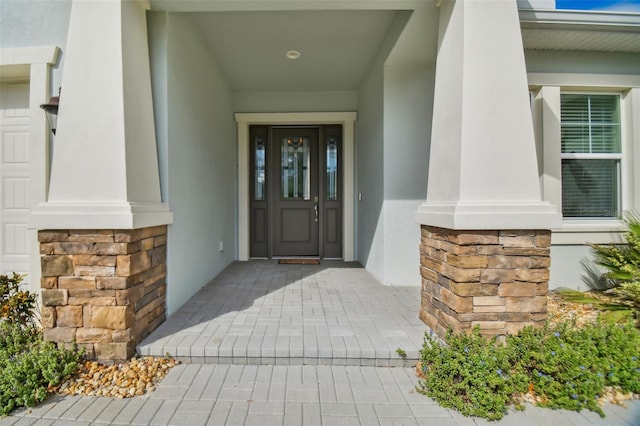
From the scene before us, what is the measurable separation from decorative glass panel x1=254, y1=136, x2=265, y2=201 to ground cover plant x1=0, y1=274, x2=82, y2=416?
3.48 metres

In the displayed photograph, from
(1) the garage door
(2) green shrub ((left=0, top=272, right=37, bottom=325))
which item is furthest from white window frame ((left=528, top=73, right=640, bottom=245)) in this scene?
(1) the garage door

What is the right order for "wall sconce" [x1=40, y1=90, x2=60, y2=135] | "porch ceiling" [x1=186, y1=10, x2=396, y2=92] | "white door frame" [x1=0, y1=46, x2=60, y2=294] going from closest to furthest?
"wall sconce" [x1=40, y1=90, x2=60, y2=135] < "white door frame" [x1=0, y1=46, x2=60, y2=294] < "porch ceiling" [x1=186, y1=10, x2=396, y2=92]

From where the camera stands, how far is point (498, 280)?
2.04 m

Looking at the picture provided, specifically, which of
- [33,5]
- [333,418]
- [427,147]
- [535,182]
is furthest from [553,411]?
[33,5]

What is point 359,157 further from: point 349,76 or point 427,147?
point 427,147

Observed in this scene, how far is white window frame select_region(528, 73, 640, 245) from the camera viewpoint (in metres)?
3.52

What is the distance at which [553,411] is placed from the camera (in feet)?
5.52

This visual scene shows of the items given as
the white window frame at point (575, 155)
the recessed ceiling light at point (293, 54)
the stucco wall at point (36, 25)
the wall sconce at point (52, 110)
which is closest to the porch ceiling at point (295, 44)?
the recessed ceiling light at point (293, 54)

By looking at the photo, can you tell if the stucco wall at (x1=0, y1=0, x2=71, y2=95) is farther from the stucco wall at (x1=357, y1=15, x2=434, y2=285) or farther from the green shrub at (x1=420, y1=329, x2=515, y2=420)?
the green shrub at (x1=420, y1=329, x2=515, y2=420)

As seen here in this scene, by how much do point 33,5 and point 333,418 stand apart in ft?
13.2

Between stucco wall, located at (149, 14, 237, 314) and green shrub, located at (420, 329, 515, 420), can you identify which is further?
stucco wall, located at (149, 14, 237, 314)

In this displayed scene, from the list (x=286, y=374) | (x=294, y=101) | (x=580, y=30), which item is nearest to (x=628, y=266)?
(x=580, y=30)

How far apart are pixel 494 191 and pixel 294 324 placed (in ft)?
5.60

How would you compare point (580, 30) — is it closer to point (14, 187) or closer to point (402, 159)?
point (402, 159)
